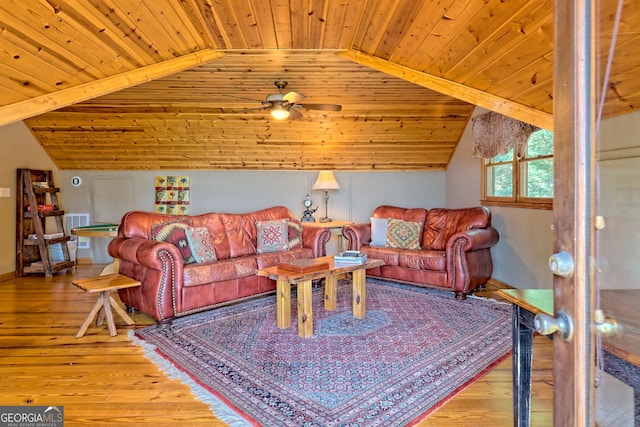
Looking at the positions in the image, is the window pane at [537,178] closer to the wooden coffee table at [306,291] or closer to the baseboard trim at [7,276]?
the wooden coffee table at [306,291]

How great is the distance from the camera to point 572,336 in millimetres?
837

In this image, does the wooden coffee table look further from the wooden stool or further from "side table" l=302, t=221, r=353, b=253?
"side table" l=302, t=221, r=353, b=253

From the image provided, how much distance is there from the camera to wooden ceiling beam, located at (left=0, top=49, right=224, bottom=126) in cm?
258

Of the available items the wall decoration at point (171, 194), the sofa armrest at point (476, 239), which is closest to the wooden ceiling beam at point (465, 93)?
the sofa armrest at point (476, 239)

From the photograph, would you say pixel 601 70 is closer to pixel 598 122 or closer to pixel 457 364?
pixel 598 122

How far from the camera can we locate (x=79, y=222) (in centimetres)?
635

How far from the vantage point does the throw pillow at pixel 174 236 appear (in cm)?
370

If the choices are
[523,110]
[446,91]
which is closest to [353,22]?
[446,91]

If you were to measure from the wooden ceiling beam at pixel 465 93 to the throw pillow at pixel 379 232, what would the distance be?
91.5 inches

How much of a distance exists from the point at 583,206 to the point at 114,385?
2.54 meters

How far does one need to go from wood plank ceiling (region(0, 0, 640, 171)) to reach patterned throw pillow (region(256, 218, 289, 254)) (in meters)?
1.57

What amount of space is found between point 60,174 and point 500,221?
6663 millimetres

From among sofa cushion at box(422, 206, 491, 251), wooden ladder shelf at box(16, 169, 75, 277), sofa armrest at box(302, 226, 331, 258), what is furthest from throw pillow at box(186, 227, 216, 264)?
wooden ladder shelf at box(16, 169, 75, 277)

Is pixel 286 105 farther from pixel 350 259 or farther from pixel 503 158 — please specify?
pixel 503 158
